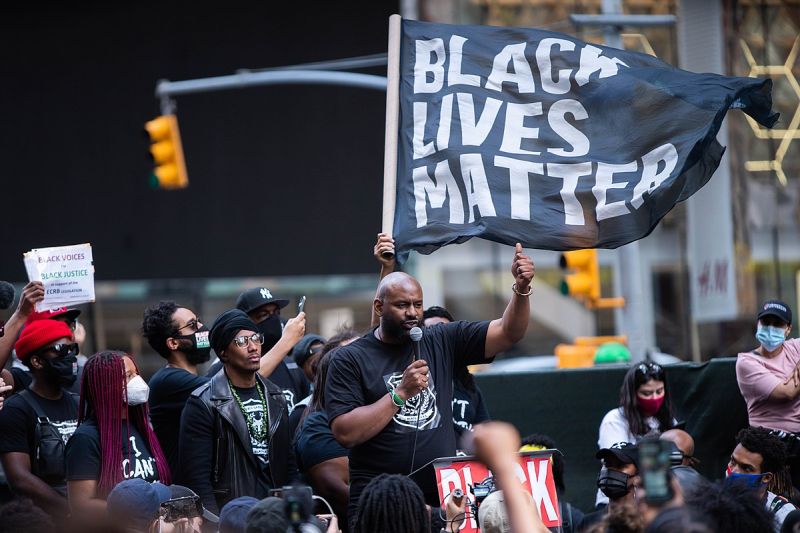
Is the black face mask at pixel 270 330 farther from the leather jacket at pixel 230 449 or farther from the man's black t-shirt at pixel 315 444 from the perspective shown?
the leather jacket at pixel 230 449

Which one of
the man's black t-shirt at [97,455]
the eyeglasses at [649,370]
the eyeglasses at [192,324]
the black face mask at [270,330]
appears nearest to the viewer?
the man's black t-shirt at [97,455]

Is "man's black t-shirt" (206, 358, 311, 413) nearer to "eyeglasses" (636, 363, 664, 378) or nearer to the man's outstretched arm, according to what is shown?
the man's outstretched arm

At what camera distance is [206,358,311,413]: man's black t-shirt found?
26.1 ft

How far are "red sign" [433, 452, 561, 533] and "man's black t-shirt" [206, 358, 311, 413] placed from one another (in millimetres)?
2011

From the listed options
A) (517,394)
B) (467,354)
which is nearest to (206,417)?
(467,354)

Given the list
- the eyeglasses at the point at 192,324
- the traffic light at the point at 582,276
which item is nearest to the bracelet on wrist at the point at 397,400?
the eyeglasses at the point at 192,324

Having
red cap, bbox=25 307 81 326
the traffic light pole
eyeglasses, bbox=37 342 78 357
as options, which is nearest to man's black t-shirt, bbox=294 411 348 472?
eyeglasses, bbox=37 342 78 357

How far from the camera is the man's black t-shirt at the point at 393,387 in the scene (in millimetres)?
6102

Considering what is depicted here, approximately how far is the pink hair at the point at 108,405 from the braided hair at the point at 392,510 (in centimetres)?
193

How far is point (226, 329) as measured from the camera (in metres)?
6.73

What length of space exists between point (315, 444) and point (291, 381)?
1260 millimetres

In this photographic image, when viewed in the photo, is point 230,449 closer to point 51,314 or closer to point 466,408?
point 466,408

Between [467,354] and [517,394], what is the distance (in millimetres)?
2724

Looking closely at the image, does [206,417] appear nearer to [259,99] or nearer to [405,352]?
[405,352]
